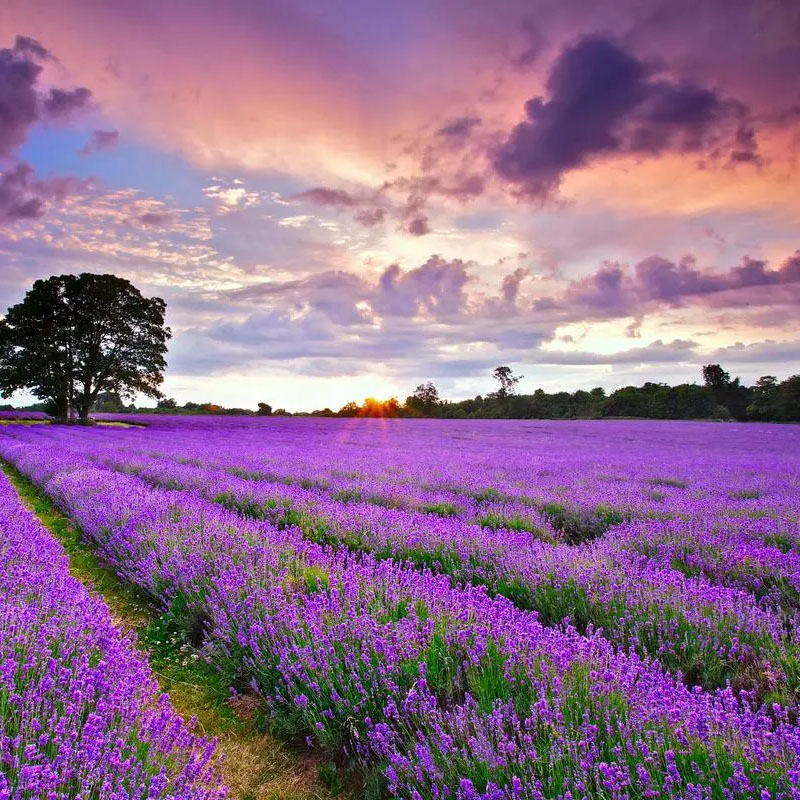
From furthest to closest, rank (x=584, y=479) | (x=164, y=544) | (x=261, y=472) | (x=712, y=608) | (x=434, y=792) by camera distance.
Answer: (x=261, y=472) → (x=584, y=479) → (x=164, y=544) → (x=712, y=608) → (x=434, y=792)

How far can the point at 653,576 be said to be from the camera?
3.51 metres

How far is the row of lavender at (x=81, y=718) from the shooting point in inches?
59.9

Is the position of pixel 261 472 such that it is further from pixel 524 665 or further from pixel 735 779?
pixel 735 779

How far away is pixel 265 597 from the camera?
3.10 metres

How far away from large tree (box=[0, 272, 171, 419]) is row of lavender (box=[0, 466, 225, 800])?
109 ft

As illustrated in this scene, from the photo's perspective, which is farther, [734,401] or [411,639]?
[734,401]

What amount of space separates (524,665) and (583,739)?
1.55ft

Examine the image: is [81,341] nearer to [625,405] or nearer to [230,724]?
[230,724]

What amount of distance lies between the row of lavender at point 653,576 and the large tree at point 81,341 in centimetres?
3031

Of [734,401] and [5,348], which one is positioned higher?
[5,348]

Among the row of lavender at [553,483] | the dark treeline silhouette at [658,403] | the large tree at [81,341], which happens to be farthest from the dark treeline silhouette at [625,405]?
the row of lavender at [553,483]

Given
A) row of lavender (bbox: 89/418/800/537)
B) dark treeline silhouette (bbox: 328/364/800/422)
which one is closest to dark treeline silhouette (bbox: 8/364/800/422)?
dark treeline silhouette (bbox: 328/364/800/422)

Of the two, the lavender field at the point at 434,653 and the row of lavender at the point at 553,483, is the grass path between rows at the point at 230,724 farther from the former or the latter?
the row of lavender at the point at 553,483

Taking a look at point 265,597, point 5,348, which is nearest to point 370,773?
point 265,597
